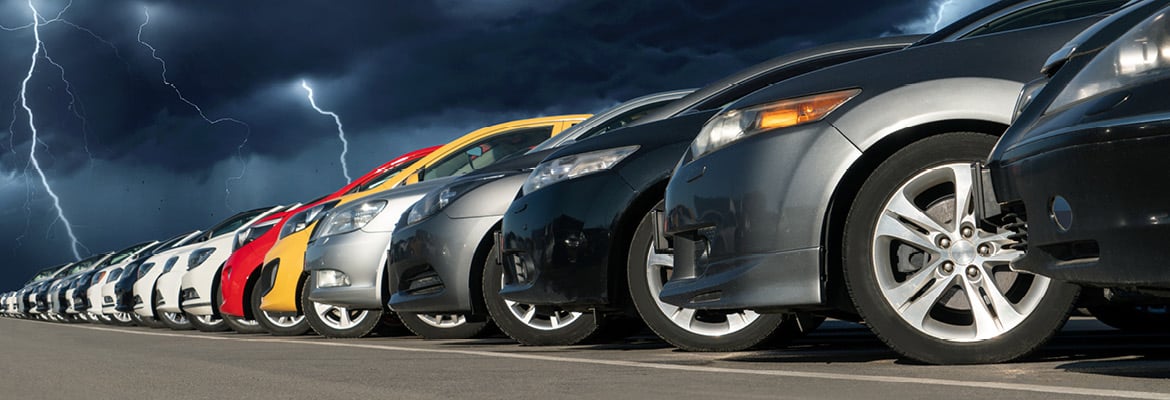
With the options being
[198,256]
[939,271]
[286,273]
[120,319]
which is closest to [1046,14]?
[939,271]

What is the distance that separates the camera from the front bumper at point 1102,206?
3.32 metres

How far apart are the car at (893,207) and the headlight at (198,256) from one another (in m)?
8.93

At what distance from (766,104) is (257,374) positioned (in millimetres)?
2142

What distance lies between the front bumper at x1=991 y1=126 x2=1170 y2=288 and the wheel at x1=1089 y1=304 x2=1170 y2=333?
3203 mm

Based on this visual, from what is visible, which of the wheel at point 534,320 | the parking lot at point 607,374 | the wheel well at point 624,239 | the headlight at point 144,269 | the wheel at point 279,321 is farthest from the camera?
the headlight at point 144,269

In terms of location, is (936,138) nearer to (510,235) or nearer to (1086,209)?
(1086,209)

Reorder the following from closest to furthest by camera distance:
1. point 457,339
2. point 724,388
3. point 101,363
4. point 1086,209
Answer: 1. point 1086,209
2. point 724,388
3. point 101,363
4. point 457,339

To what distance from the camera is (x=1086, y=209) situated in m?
3.46

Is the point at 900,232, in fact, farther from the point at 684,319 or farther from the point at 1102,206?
the point at 684,319

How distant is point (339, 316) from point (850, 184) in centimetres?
576

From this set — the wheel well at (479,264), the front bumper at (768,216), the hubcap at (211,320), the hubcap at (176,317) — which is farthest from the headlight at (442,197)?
the hubcap at (176,317)

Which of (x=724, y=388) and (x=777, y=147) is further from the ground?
(x=777, y=147)

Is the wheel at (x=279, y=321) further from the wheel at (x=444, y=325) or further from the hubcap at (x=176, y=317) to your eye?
the hubcap at (x=176, y=317)

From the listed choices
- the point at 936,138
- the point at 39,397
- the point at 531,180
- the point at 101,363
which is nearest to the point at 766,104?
the point at 936,138
